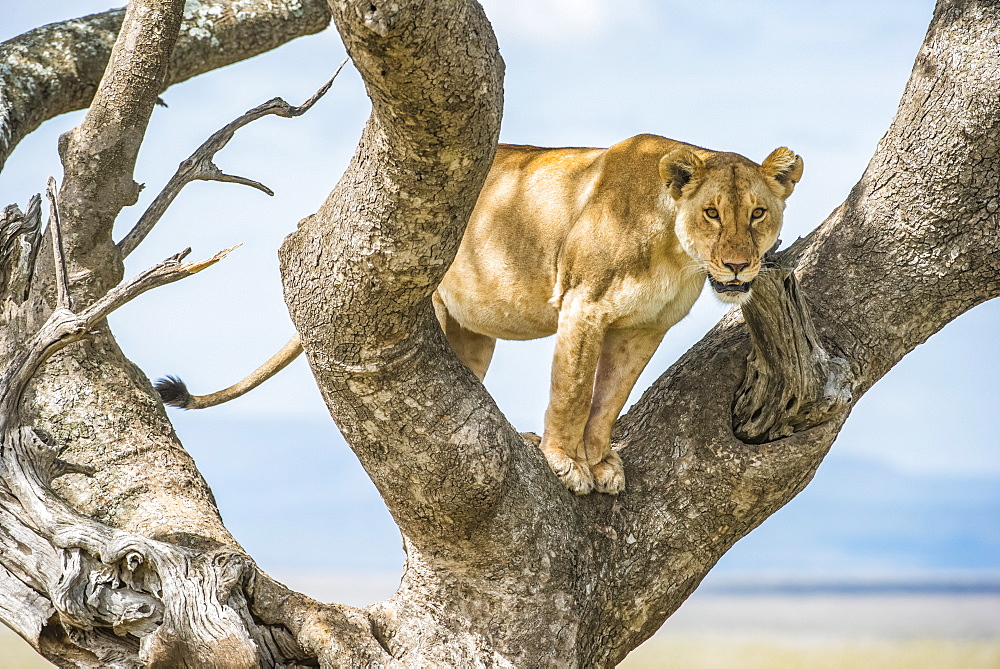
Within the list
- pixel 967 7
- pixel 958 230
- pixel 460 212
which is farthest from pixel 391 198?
pixel 967 7

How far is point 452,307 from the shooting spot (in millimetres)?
5070

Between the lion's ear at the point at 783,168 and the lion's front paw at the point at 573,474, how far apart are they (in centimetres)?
144

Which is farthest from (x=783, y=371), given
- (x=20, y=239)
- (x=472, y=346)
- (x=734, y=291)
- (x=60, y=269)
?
(x=20, y=239)

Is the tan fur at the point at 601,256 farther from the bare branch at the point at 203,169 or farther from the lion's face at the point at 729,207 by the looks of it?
the bare branch at the point at 203,169

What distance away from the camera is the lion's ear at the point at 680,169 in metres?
4.26

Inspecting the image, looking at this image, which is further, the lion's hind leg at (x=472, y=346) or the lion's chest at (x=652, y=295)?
the lion's hind leg at (x=472, y=346)

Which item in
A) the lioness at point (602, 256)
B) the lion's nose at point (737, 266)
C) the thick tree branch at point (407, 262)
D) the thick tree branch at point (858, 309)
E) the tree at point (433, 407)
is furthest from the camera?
the thick tree branch at point (858, 309)

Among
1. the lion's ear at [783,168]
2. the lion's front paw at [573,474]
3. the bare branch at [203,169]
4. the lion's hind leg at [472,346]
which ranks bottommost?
the lion's front paw at [573,474]

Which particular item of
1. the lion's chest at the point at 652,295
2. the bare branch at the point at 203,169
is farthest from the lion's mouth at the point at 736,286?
the bare branch at the point at 203,169

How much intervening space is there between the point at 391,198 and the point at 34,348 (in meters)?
1.75

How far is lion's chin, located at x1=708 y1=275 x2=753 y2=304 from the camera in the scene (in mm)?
4020

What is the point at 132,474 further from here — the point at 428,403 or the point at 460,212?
the point at 460,212

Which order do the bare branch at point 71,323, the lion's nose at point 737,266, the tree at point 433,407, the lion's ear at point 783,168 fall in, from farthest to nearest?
the lion's ear at point 783,168
the lion's nose at point 737,266
the bare branch at point 71,323
the tree at point 433,407

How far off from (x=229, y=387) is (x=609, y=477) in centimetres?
227
